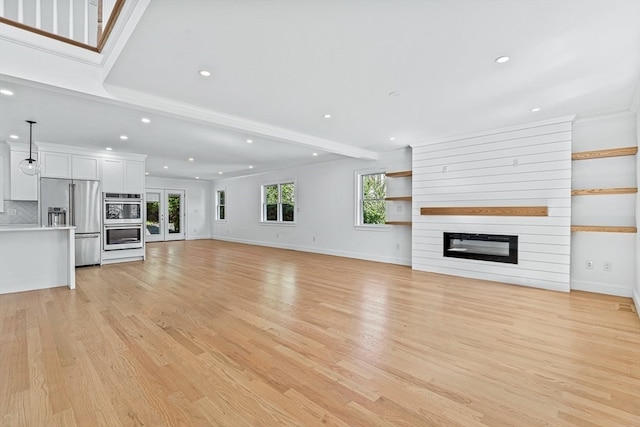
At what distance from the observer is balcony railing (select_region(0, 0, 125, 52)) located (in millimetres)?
2781

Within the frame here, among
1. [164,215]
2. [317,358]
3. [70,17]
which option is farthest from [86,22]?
[164,215]

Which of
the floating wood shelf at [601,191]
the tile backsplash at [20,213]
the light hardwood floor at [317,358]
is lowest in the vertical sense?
the light hardwood floor at [317,358]

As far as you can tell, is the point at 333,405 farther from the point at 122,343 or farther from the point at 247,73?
the point at 247,73

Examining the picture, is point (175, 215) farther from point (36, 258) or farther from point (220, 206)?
point (36, 258)

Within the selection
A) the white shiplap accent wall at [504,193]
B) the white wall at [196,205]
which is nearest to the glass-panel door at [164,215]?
the white wall at [196,205]

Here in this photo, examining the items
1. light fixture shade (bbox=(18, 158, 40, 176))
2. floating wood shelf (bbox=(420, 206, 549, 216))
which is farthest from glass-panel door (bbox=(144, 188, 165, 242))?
floating wood shelf (bbox=(420, 206, 549, 216))

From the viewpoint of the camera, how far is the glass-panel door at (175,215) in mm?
11577

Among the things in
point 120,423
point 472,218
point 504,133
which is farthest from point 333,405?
point 504,133

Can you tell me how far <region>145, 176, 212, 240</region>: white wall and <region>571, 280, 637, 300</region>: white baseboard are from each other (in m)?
12.1

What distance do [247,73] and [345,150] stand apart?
3.53 m

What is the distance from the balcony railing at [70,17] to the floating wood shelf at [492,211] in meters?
→ 5.37

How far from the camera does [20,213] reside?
6223 millimetres

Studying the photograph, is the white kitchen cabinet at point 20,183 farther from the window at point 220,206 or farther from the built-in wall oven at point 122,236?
the window at point 220,206

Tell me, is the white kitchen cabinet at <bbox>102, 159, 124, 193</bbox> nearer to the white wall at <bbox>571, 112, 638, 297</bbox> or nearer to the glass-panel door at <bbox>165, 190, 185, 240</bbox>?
the glass-panel door at <bbox>165, 190, 185, 240</bbox>
